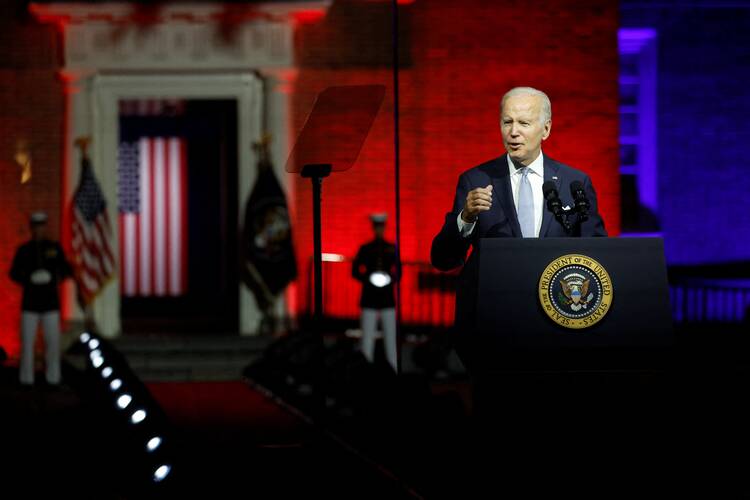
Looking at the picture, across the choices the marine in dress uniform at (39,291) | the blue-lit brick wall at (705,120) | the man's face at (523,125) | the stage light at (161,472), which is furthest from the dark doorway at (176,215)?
the man's face at (523,125)

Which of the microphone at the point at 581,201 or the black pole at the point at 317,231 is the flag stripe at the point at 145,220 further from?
the microphone at the point at 581,201

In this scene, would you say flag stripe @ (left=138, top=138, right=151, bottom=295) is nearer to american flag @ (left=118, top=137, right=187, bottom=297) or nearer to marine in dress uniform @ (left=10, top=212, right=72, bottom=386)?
american flag @ (left=118, top=137, right=187, bottom=297)

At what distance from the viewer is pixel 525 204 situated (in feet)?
11.1

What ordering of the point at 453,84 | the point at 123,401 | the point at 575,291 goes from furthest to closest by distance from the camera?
the point at 453,84
the point at 123,401
the point at 575,291

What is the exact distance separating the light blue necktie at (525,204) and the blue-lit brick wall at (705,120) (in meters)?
9.05

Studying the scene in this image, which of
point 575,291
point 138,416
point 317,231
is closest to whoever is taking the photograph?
point 575,291

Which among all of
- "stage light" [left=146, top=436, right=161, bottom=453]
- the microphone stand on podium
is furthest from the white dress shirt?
"stage light" [left=146, top=436, right=161, bottom=453]

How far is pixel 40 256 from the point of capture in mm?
10164

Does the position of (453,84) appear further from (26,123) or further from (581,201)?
(581,201)

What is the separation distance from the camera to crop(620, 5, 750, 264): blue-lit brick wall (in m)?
12.1

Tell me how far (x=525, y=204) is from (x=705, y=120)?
30.6ft

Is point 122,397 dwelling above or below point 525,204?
below

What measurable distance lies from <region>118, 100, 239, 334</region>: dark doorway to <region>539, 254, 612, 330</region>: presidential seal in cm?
1062

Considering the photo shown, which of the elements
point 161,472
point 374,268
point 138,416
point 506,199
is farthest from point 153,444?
point 374,268
